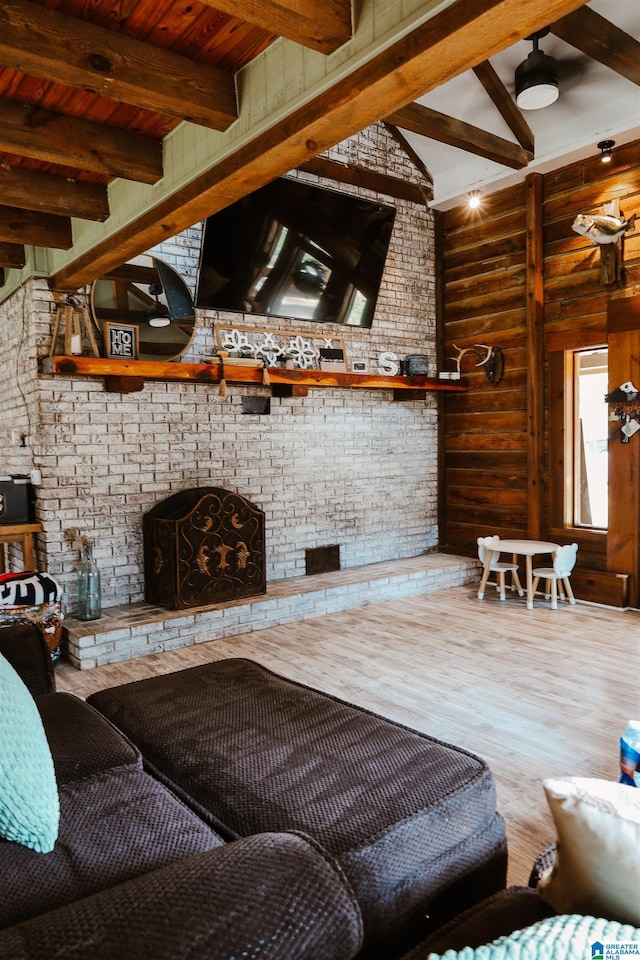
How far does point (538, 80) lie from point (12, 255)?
147 inches

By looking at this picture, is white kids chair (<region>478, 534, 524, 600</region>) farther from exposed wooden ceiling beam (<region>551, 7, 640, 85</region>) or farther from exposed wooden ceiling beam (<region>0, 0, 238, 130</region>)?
exposed wooden ceiling beam (<region>0, 0, 238, 130</region>)

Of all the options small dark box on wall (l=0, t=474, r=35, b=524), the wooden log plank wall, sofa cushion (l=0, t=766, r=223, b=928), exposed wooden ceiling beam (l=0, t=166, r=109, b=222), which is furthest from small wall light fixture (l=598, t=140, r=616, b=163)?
sofa cushion (l=0, t=766, r=223, b=928)

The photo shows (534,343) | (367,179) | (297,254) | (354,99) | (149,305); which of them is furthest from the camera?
(367,179)

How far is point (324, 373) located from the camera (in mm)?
5211

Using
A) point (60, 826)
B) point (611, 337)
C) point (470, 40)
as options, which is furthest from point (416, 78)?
point (611, 337)

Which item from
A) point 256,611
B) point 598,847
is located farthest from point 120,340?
point 598,847

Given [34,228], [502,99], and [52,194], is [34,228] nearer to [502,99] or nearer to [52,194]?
[52,194]

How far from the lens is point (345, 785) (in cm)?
155

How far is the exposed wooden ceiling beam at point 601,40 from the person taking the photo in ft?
13.2

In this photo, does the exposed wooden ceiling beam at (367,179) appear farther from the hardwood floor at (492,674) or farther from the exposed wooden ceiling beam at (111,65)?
the hardwood floor at (492,674)

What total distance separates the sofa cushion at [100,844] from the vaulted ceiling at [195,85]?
6.75ft

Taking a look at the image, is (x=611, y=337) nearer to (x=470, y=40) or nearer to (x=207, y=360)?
(x=207, y=360)

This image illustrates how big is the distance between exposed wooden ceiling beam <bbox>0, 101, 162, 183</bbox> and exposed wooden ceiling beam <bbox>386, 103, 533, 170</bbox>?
2.55m

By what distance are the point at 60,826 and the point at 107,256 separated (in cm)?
298
